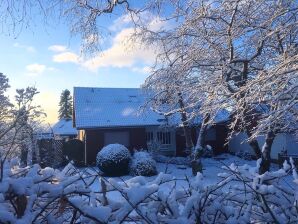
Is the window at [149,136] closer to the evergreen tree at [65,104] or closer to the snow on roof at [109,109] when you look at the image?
the snow on roof at [109,109]

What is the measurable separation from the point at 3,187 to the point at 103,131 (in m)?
22.8

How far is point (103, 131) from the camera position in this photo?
24.4 m

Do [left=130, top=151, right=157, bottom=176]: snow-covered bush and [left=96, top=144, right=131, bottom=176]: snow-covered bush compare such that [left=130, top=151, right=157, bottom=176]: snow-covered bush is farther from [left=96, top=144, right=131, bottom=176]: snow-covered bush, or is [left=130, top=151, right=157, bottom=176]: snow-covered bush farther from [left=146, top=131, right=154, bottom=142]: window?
[left=146, top=131, right=154, bottom=142]: window

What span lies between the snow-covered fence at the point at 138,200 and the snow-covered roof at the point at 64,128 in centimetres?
3970

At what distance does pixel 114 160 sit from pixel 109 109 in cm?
812

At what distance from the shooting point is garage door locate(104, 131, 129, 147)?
80.5ft

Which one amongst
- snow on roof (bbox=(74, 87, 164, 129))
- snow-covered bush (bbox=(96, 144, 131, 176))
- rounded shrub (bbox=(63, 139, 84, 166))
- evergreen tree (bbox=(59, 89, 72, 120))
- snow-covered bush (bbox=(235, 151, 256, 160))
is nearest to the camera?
snow-covered bush (bbox=(96, 144, 131, 176))

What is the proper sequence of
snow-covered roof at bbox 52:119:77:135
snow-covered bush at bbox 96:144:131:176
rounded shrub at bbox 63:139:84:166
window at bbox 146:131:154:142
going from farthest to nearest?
snow-covered roof at bbox 52:119:77:135
window at bbox 146:131:154:142
rounded shrub at bbox 63:139:84:166
snow-covered bush at bbox 96:144:131:176

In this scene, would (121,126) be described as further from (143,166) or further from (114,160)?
(143,166)

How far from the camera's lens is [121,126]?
951 inches

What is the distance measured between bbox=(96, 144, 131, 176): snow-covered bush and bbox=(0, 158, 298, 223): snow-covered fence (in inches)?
620

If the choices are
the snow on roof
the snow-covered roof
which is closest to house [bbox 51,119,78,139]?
the snow-covered roof

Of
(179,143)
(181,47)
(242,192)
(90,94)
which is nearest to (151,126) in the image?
(179,143)

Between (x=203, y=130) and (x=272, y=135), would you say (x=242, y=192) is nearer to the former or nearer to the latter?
(x=272, y=135)
